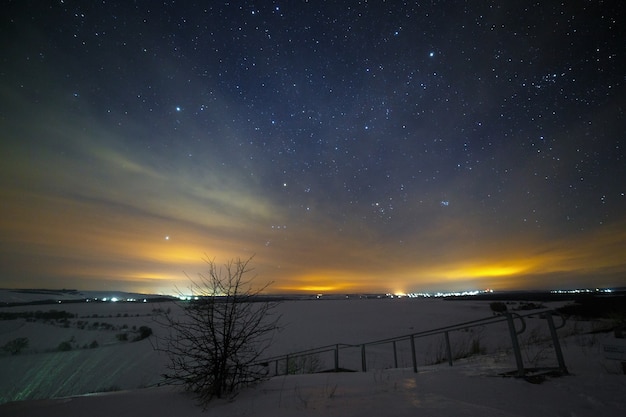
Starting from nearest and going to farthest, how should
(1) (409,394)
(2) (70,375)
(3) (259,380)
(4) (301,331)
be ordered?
(1) (409,394) → (3) (259,380) → (2) (70,375) → (4) (301,331)

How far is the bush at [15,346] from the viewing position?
69.5 feet

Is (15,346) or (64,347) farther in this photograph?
(64,347)

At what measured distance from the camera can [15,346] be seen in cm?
2205

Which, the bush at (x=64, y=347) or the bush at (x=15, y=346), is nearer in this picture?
the bush at (x=15, y=346)

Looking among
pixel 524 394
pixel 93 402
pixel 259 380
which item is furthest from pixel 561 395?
pixel 93 402

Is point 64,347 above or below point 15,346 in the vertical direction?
below

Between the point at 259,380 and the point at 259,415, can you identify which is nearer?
the point at 259,415

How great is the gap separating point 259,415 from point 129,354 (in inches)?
890

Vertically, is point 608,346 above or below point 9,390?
above

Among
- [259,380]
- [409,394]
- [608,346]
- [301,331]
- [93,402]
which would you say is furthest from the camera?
[301,331]

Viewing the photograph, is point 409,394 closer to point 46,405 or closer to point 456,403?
point 456,403

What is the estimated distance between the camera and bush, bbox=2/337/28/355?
21.2 m

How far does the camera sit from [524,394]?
4.36 m

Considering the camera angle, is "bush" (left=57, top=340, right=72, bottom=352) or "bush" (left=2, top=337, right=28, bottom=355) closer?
"bush" (left=2, top=337, right=28, bottom=355)
